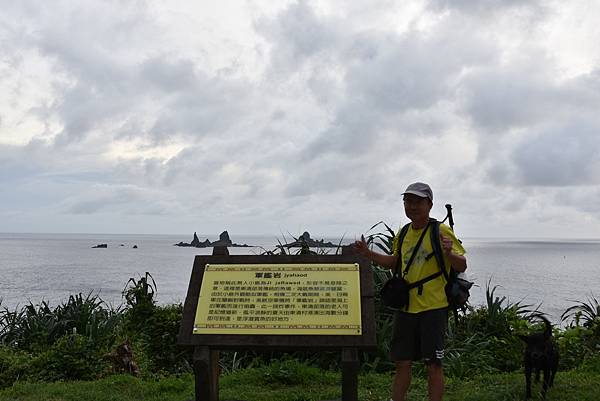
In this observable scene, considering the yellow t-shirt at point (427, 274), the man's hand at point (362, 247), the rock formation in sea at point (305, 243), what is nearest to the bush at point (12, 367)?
the rock formation in sea at point (305, 243)

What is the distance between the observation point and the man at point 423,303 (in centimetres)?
411

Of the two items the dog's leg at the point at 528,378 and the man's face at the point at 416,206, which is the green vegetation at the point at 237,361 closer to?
the dog's leg at the point at 528,378

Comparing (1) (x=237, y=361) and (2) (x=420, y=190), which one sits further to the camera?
(1) (x=237, y=361)

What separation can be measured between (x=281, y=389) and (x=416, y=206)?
8.40 ft

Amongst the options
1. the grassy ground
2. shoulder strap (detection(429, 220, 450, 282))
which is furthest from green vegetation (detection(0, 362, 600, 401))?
shoulder strap (detection(429, 220, 450, 282))

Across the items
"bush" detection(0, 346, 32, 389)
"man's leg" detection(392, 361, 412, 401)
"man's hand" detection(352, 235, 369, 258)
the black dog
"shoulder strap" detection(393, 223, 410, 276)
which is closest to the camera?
"man's leg" detection(392, 361, 412, 401)

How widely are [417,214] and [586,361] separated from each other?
11.3 feet

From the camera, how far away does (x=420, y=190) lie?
165 inches

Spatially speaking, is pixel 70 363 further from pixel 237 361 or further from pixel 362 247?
pixel 362 247

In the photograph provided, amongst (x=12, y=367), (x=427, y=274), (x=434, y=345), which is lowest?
(x=12, y=367)

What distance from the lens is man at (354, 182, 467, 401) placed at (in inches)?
162

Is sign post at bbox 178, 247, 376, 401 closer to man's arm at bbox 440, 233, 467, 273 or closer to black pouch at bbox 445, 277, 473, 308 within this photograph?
black pouch at bbox 445, 277, 473, 308

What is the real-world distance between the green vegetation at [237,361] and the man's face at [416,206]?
6.45 feet

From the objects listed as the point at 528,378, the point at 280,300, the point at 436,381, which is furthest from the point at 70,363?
the point at 528,378
